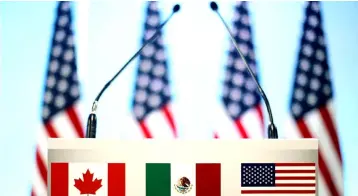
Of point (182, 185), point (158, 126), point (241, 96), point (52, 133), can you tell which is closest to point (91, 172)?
point (182, 185)

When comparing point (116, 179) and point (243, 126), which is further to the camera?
point (243, 126)

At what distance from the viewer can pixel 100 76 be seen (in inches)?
123

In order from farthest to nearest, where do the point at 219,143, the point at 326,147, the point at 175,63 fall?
the point at 175,63
the point at 326,147
the point at 219,143

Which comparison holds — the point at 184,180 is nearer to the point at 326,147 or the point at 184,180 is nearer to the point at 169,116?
the point at 169,116

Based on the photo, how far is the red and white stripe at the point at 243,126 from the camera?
3062mm

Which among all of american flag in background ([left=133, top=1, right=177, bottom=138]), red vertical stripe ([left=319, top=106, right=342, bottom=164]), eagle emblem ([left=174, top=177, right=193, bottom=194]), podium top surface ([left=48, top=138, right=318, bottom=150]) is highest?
american flag in background ([left=133, top=1, right=177, bottom=138])

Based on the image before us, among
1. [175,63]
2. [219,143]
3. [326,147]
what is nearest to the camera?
[219,143]

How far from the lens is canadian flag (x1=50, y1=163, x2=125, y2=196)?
Result: 162 cm

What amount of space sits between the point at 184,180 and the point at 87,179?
39cm

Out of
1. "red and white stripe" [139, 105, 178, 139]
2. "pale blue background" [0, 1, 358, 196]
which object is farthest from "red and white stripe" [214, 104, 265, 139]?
"red and white stripe" [139, 105, 178, 139]

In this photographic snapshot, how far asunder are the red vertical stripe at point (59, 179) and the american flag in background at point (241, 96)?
1.62 metres

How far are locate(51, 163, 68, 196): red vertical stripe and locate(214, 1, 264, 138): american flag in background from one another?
5.33 feet

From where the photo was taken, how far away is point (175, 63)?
10.3 feet

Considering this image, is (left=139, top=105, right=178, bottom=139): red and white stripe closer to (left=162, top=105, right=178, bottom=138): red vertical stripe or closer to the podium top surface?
(left=162, top=105, right=178, bottom=138): red vertical stripe
